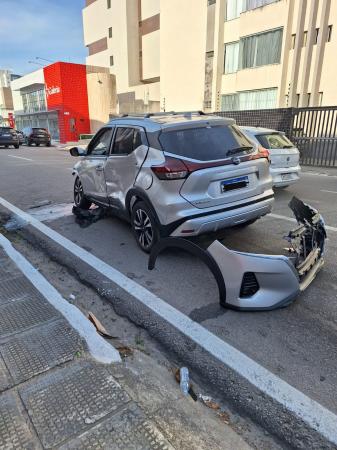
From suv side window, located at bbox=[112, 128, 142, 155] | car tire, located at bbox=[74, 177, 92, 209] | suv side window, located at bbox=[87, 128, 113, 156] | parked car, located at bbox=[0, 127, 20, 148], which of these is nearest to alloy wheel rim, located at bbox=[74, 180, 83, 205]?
car tire, located at bbox=[74, 177, 92, 209]

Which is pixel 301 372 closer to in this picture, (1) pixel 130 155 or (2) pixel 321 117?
(1) pixel 130 155

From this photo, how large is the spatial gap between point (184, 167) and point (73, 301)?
193cm

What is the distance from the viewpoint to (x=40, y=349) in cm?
279

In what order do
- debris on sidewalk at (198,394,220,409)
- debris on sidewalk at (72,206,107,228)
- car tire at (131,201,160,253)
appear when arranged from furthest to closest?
debris on sidewalk at (72,206,107,228)
car tire at (131,201,160,253)
debris on sidewalk at (198,394,220,409)

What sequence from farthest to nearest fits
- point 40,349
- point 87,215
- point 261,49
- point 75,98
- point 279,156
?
point 75,98 → point 261,49 → point 279,156 → point 87,215 → point 40,349

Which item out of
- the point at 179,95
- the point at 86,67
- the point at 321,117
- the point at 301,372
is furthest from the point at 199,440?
the point at 86,67

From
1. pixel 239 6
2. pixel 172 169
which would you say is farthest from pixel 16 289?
pixel 239 6

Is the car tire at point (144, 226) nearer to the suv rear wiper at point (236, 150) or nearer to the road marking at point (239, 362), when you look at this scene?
the road marking at point (239, 362)

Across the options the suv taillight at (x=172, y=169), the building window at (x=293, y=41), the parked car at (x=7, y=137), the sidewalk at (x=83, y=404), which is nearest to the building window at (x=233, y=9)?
the building window at (x=293, y=41)

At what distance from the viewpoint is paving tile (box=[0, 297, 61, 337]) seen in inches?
123

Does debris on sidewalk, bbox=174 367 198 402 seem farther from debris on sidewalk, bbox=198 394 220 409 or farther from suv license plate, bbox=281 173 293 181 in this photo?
suv license plate, bbox=281 173 293 181

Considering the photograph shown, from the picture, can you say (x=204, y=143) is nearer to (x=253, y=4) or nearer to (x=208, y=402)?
(x=208, y=402)

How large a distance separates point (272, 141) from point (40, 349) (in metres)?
7.45

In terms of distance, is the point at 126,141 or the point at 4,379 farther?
the point at 126,141
